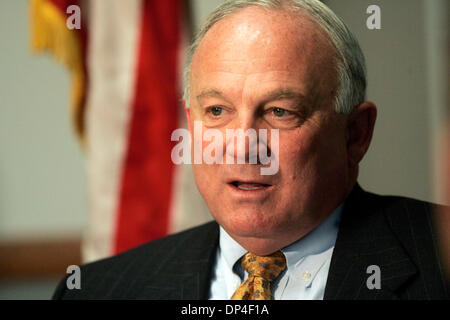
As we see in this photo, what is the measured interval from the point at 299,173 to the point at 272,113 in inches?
4.3

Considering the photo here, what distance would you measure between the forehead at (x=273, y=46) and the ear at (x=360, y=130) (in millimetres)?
118

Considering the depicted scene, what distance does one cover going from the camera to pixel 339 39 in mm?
1029

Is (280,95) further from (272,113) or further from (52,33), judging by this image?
(52,33)

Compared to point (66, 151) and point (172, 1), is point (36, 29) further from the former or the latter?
point (66, 151)

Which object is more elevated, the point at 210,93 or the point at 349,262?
the point at 210,93

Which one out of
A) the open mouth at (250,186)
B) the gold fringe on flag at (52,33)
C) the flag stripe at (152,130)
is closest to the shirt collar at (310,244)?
the open mouth at (250,186)

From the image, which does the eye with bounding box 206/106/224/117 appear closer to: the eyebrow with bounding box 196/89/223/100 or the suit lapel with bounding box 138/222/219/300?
the eyebrow with bounding box 196/89/223/100

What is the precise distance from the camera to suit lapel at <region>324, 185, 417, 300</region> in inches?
41.1

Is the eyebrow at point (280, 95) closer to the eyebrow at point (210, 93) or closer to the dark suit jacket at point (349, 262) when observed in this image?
the eyebrow at point (210, 93)

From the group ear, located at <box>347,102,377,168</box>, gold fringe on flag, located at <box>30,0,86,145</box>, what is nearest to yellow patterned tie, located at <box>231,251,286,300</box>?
ear, located at <box>347,102,377,168</box>

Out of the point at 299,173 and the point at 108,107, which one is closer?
the point at 299,173

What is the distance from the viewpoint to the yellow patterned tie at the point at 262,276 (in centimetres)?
109

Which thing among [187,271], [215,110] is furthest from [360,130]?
[187,271]

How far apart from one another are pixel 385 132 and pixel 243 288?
553 mm
